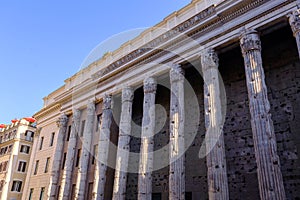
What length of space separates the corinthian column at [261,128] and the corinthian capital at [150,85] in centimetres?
496

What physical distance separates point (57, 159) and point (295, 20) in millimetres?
16355

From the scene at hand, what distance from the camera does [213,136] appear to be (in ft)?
32.4

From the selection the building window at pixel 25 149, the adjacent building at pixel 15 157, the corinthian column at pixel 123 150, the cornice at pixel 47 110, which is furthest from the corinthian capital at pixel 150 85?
the building window at pixel 25 149

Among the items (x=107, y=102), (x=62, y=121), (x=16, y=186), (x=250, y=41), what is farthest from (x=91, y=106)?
(x=16, y=186)

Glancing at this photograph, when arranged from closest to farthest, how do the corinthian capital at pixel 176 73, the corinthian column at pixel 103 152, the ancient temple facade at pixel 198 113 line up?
1. the ancient temple facade at pixel 198 113
2. the corinthian capital at pixel 176 73
3. the corinthian column at pixel 103 152

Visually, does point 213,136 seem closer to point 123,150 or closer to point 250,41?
Result: point 250,41

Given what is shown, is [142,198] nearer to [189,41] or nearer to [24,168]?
[189,41]

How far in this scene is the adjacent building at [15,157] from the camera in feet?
88.9

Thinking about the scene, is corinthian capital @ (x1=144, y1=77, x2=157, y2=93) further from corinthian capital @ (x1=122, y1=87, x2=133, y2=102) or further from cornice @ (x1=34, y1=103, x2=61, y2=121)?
cornice @ (x1=34, y1=103, x2=61, y2=121)

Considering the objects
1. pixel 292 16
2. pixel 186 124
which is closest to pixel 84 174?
pixel 186 124

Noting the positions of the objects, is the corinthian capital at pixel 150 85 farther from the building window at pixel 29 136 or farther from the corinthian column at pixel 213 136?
the building window at pixel 29 136

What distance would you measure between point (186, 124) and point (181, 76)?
334cm

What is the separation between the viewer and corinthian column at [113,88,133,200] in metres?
12.6

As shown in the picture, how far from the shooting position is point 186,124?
1466 cm
